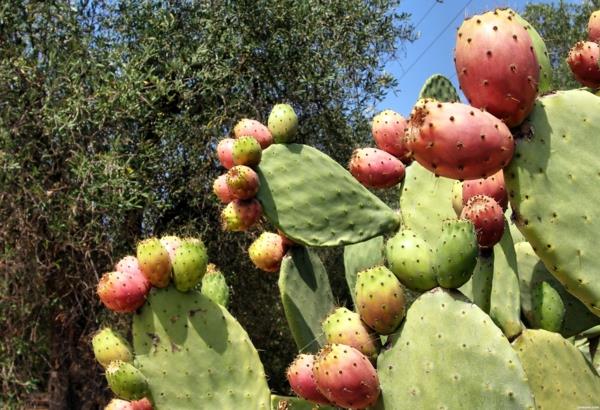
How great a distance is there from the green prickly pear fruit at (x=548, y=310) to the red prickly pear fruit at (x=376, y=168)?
2.37 feet

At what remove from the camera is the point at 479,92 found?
160 centimetres

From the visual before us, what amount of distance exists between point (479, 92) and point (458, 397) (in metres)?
0.66

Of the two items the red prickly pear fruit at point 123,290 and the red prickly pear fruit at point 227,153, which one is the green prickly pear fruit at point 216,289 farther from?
the red prickly pear fruit at point 227,153

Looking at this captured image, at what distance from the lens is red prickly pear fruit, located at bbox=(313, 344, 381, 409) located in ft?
5.16

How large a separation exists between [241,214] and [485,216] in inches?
48.6

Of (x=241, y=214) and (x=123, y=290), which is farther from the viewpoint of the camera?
(x=241, y=214)

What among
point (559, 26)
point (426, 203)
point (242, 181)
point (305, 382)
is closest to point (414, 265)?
point (305, 382)

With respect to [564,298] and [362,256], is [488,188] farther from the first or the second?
[362,256]

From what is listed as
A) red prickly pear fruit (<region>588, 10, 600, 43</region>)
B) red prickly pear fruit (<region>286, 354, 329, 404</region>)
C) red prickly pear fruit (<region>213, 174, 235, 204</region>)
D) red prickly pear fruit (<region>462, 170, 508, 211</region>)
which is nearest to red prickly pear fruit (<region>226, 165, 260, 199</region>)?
red prickly pear fruit (<region>213, 174, 235, 204</region>)

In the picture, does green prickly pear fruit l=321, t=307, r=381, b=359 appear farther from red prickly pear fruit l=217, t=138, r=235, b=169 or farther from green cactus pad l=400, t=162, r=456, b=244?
red prickly pear fruit l=217, t=138, r=235, b=169

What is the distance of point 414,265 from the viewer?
5.64 feet

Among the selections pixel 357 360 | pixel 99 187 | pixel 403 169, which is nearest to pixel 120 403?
pixel 357 360

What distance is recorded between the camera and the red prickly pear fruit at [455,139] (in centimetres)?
146

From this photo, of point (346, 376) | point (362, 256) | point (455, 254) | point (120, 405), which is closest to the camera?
point (346, 376)
